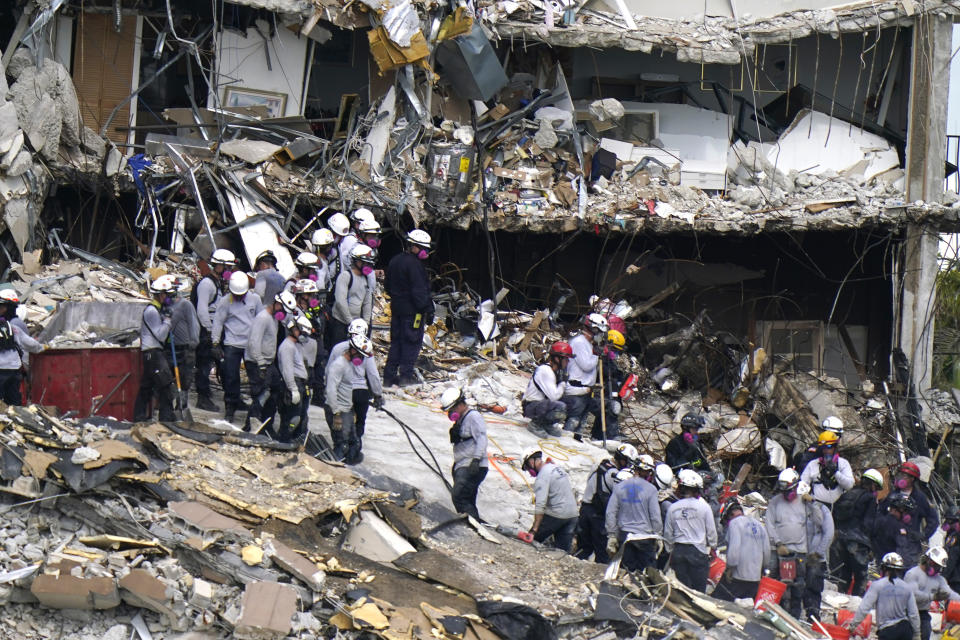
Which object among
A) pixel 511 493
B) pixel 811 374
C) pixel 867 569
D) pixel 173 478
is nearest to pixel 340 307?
pixel 511 493

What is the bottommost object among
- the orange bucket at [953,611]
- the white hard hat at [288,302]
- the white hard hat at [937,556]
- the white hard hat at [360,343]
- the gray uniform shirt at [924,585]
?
the orange bucket at [953,611]

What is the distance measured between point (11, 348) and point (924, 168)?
14.0 meters

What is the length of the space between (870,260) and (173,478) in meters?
13.9

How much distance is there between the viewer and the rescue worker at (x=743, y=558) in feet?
41.8

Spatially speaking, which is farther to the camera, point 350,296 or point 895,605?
point 350,296

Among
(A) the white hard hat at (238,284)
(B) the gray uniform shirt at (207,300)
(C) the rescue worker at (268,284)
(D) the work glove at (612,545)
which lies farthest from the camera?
(C) the rescue worker at (268,284)

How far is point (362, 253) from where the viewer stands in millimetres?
14633

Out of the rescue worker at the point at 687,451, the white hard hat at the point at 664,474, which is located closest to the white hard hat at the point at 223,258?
the white hard hat at the point at 664,474

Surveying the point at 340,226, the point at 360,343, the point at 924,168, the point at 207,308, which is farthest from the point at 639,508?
the point at 924,168

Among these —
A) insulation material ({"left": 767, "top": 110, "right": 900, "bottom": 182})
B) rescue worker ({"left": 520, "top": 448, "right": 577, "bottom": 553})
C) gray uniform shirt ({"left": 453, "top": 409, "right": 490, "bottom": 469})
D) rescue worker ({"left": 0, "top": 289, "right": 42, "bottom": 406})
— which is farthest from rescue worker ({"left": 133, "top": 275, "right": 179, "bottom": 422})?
insulation material ({"left": 767, "top": 110, "right": 900, "bottom": 182})

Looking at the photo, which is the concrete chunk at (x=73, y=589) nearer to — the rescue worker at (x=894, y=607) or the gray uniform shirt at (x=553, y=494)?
the gray uniform shirt at (x=553, y=494)

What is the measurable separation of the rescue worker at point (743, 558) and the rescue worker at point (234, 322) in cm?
496

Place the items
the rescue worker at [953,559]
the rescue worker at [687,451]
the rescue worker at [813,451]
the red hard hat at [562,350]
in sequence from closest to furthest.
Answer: the rescue worker at [953,559] → the rescue worker at [687,451] → the rescue worker at [813,451] → the red hard hat at [562,350]

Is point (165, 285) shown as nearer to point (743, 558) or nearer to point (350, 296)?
point (350, 296)
